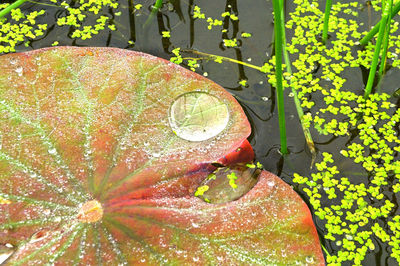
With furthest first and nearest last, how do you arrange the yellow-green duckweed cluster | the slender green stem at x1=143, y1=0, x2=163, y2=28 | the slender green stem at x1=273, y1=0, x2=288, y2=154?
the slender green stem at x1=143, y1=0, x2=163, y2=28, the yellow-green duckweed cluster, the slender green stem at x1=273, y1=0, x2=288, y2=154

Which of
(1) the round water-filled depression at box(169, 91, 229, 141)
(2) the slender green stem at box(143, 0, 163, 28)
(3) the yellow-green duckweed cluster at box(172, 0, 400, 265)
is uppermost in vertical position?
(2) the slender green stem at box(143, 0, 163, 28)

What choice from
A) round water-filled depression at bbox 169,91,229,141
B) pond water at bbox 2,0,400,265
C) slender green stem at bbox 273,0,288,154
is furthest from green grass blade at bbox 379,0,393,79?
round water-filled depression at bbox 169,91,229,141

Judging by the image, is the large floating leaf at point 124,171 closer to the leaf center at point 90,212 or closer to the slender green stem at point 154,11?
the leaf center at point 90,212

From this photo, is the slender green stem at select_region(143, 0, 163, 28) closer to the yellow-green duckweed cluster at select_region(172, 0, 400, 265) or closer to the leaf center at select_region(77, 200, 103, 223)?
the yellow-green duckweed cluster at select_region(172, 0, 400, 265)

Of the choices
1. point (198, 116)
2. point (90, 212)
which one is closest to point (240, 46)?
point (198, 116)

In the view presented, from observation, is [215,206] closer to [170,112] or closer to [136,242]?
[136,242]

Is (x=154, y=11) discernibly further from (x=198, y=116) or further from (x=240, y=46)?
(x=198, y=116)

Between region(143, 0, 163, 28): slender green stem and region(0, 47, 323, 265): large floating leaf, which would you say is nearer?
region(0, 47, 323, 265): large floating leaf
